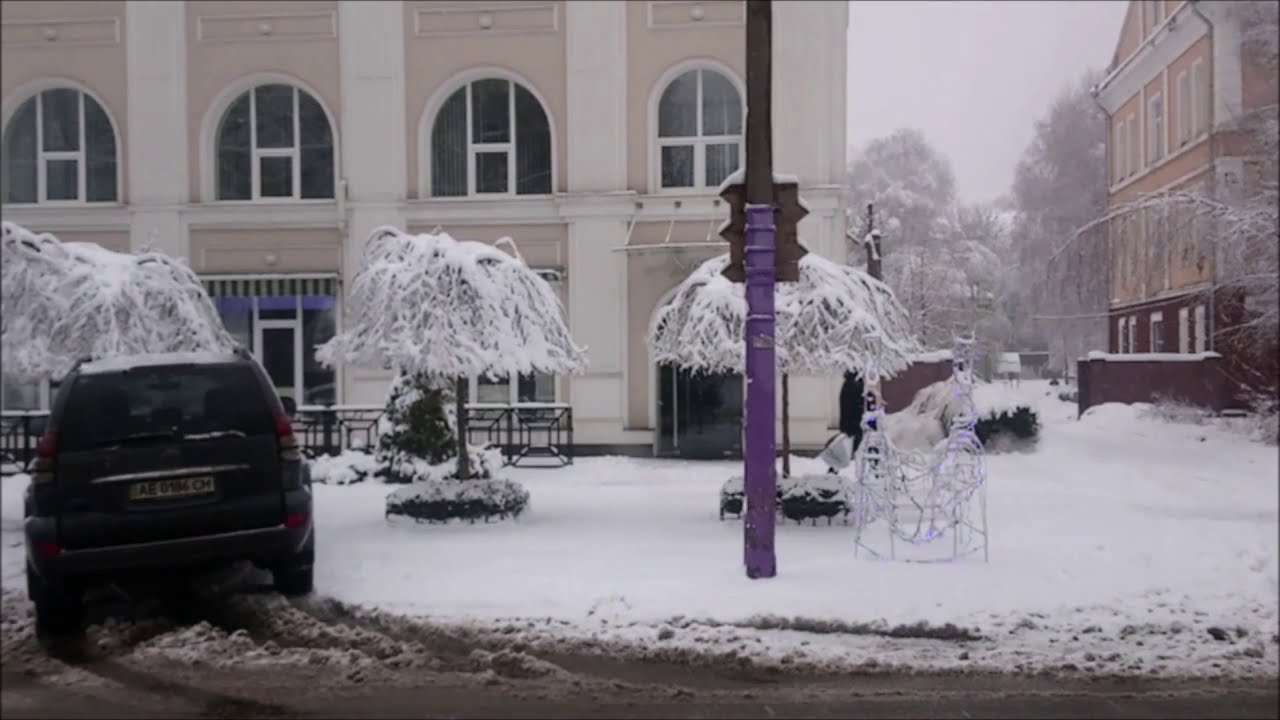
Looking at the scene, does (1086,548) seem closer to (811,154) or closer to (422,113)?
(811,154)

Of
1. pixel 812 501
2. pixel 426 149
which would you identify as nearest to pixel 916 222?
pixel 812 501

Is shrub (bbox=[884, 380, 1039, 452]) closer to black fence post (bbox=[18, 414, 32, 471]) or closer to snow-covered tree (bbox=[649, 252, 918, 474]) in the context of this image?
snow-covered tree (bbox=[649, 252, 918, 474])

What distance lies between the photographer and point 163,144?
3027 mm

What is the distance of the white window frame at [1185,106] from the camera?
2.72 meters

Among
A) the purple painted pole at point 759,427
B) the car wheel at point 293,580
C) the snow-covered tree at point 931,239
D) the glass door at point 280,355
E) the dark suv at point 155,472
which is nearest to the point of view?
the dark suv at point 155,472

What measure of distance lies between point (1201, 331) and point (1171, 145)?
0.75 meters

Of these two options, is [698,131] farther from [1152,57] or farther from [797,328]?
[1152,57]

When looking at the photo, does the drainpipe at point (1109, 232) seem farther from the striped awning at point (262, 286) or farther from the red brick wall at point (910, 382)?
the striped awning at point (262, 286)

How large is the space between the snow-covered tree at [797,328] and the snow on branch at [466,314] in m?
0.74

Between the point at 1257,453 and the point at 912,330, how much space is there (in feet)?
11.0

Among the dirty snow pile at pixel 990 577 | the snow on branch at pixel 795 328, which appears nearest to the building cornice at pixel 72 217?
the dirty snow pile at pixel 990 577

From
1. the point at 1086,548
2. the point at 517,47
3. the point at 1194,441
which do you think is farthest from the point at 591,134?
the point at 1194,441

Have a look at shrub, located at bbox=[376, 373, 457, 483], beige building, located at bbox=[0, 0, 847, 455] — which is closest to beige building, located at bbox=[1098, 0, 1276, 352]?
beige building, located at bbox=[0, 0, 847, 455]

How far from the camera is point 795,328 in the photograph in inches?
233
